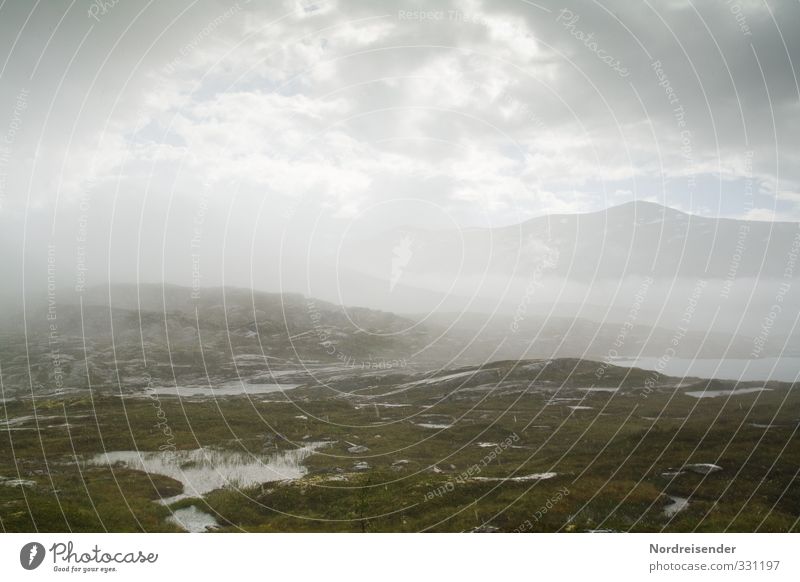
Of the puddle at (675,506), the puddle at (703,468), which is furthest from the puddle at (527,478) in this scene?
the puddle at (703,468)

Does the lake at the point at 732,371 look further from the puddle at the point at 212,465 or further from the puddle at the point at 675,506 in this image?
the puddle at the point at 212,465

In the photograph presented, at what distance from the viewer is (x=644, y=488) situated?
33.1 meters

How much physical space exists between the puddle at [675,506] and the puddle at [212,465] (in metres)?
28.1

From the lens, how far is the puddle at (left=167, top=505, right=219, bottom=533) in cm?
3194

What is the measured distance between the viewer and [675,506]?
29984mm

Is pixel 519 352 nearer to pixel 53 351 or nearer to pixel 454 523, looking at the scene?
pixel 53 351

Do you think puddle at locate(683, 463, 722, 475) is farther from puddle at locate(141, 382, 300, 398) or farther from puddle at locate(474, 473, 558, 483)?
puddle at locate(141, 382, 300, 398)

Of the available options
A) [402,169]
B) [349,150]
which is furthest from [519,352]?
[349,150]

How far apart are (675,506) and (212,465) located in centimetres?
3910

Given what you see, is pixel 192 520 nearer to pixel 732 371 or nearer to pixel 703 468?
pixel 703 468
